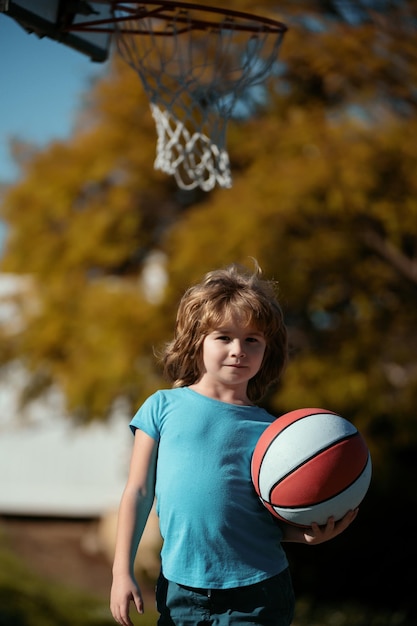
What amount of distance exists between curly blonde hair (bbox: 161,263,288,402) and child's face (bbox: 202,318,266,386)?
1.0 inches

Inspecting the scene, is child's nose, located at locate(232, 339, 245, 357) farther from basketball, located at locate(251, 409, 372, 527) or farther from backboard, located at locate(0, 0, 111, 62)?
backboard, located at locate(0, 0, 111, 62)

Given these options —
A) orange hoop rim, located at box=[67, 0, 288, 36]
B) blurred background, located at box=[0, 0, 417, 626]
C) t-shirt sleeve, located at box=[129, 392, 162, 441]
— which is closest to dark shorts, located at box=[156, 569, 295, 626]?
t-shirt sleeve, located at box=[129, 392, 162, 441]

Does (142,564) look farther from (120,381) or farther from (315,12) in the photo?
(315,12)

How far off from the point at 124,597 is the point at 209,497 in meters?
0.36

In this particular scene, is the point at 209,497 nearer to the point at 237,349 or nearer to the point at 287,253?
the point at 237,349

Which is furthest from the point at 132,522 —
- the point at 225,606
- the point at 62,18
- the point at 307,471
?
the point at 62,18

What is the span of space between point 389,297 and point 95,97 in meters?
3.74

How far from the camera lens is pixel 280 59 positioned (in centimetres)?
881

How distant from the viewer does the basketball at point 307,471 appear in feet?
8.58

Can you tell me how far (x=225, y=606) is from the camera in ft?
8.43

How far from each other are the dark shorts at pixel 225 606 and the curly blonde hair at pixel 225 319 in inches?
25.6

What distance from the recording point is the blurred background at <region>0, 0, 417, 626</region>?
8.34 meters

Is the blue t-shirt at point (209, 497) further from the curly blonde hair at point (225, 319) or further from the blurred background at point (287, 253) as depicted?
the blurred background at point (287, 253)

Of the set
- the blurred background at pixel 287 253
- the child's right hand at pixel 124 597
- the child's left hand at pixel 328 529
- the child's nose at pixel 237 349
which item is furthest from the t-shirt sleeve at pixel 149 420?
the blurred background at pixel 287 253
